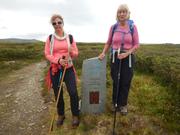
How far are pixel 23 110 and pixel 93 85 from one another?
137 inches

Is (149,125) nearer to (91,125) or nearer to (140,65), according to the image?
(91,125)

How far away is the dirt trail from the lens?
29.8 ft

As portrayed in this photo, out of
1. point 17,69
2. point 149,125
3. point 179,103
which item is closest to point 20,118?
point 149,125

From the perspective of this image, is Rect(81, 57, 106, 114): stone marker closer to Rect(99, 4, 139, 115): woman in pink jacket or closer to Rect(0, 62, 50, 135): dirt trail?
Rect(99, 4, 139, 115): woman in pink jacket

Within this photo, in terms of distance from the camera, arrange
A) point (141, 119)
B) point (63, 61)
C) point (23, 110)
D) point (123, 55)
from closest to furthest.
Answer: point (63, 61) < point (123, 55) < point (141, 119) < point (23, 110)

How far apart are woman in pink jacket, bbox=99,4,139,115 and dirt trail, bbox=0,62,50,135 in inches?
94.3

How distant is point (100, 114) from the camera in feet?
28.7

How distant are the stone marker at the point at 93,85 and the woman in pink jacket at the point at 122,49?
12.3 inches

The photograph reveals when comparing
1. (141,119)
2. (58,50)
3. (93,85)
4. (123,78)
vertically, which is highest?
(58,50)

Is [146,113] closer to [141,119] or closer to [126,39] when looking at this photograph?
[141,119]

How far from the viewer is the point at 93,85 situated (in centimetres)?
850

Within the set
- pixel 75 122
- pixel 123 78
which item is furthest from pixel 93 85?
pixel 75 122

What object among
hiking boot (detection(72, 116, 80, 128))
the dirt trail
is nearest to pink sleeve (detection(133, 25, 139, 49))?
hiking boot (detection(72, 116, 80, 128))

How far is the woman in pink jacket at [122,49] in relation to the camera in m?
7.66
